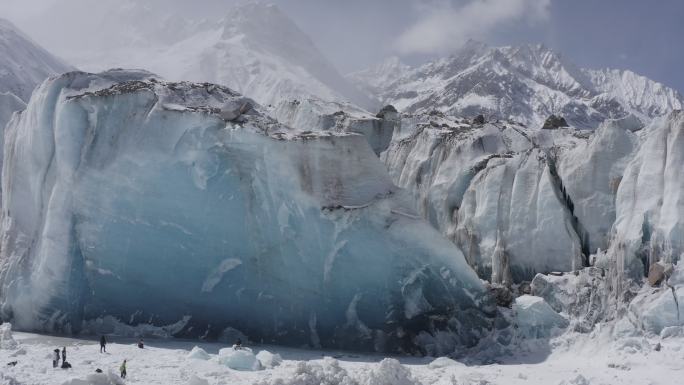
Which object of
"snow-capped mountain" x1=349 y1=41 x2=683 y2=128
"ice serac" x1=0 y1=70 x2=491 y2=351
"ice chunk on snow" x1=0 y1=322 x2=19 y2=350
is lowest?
"ice chunk on snow" x1=0 y1=322 x2=19 y2=350

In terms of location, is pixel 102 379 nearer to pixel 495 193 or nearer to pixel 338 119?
pixel 495 193

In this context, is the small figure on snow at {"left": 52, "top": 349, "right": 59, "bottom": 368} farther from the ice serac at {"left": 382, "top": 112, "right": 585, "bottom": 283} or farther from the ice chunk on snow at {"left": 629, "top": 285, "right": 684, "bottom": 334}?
the ice chunk on snow at {"left": 629, "top": 285, "right": 684, "bottom": 334}

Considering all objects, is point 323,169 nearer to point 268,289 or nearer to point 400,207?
point 400,207

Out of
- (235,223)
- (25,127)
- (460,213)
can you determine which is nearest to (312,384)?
(235,223)

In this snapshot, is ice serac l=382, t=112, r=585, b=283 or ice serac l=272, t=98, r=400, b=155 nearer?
ice serac l=382, t=112, r=585, b=283

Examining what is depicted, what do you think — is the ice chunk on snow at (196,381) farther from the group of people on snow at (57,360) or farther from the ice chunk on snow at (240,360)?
the group of people on snow at (57,360)

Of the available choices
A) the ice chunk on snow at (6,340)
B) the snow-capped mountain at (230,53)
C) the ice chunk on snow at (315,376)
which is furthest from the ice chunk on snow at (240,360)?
the snow-capped mountain at (230,53)

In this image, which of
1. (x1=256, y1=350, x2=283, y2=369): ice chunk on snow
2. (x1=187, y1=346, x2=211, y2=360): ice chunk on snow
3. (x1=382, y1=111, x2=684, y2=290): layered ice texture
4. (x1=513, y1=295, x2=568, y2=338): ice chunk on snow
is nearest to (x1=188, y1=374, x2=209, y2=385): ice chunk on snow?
(x1=187, y1=346, x2=211, y2=360): ice chunk on snow
